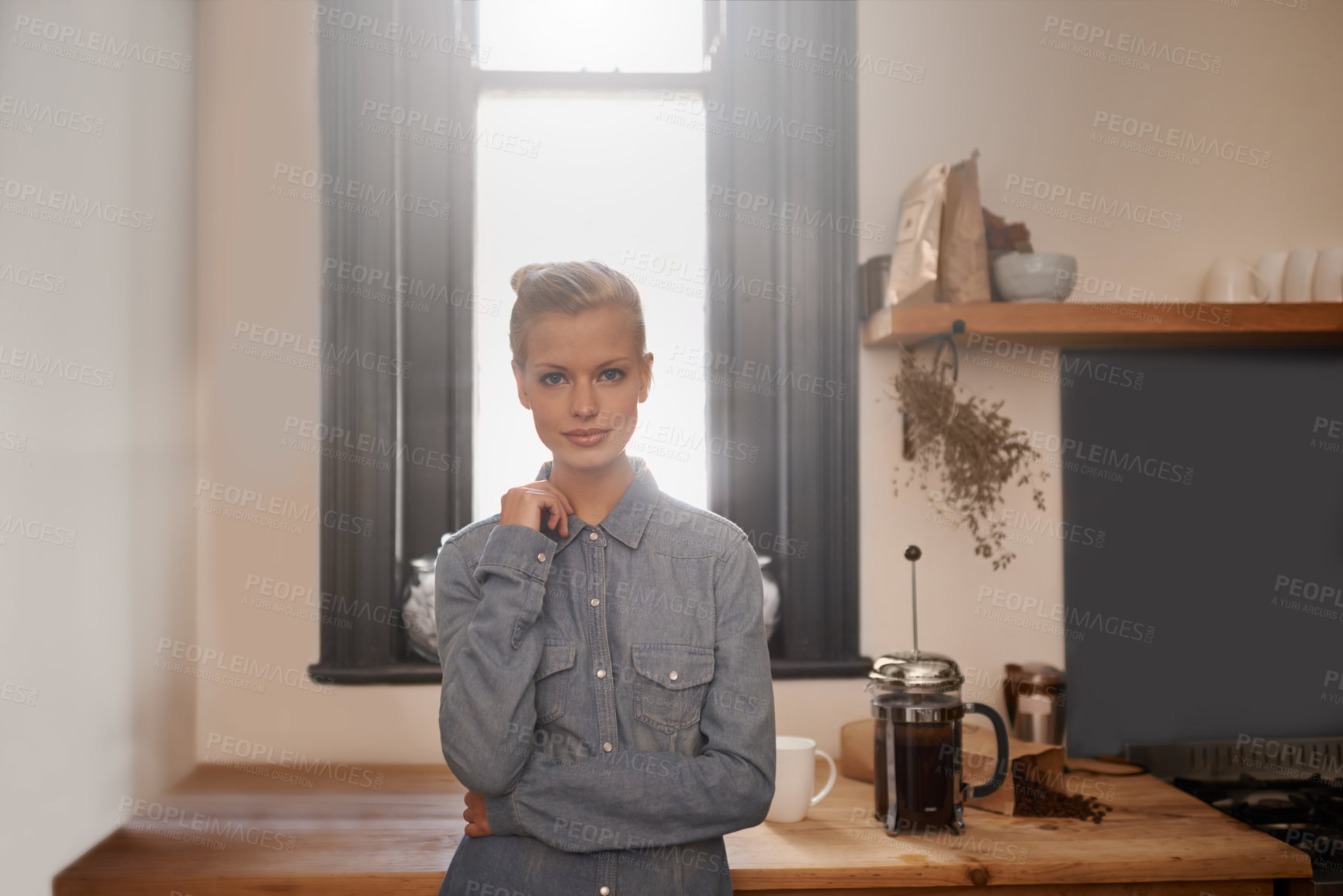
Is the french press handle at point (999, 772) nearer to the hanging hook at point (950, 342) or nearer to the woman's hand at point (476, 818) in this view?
the hanging hook at point (950, 342)

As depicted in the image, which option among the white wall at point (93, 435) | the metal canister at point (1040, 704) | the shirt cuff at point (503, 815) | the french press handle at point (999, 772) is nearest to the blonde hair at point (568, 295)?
the shirt cuff at point (503, 815)

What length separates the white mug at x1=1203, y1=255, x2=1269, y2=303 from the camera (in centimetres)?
201

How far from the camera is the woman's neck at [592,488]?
4.33 feet

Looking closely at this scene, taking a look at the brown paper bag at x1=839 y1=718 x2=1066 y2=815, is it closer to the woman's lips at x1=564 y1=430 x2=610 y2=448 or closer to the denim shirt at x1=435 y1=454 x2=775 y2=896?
the denim shirt at x1=435 y1=454 x2=775 y2=896

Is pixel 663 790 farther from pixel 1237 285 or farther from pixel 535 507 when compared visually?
pixel 1237 285

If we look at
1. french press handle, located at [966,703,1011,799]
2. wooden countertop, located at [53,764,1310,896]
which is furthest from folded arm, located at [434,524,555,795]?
french press handle, located at [966,703,1011,799]

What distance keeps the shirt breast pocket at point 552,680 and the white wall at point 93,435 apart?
72 centimetres

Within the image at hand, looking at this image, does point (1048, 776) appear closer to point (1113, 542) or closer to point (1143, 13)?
point (1113, 542)

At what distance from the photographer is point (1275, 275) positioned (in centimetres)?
207

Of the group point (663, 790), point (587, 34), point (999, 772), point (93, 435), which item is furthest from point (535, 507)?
point (587, 34)

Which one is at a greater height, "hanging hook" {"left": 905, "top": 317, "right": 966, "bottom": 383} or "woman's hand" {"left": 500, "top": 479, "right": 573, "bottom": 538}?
"hanging hook" {"left": 905, "top": 317, "right": 966, "bottom": 383}

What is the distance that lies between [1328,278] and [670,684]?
5.44ft

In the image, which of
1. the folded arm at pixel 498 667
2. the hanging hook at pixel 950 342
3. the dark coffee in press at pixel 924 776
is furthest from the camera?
the hanging hook at pixel 950 342

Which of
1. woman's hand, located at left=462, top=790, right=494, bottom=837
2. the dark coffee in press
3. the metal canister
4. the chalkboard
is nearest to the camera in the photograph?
woman's hand, located at left=462, top=790, right=494, bottom=837
